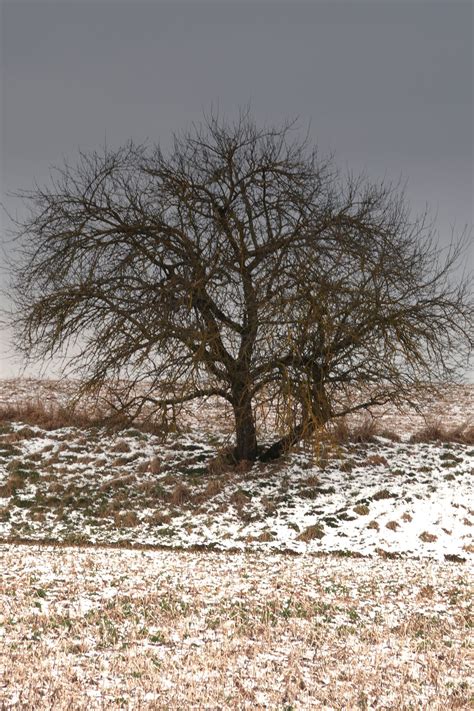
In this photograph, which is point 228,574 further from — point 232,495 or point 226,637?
point 232,495

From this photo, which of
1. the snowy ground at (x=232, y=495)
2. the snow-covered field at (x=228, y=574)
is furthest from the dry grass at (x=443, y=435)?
the snowy ground at (x=232, y=495)

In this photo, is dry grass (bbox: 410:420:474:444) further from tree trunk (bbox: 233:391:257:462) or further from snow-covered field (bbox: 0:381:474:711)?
tree trunk (bbox: 233:391:257:462)

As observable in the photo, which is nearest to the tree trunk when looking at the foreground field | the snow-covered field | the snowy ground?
the snow-covered field

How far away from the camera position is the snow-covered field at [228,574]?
619 centimetres

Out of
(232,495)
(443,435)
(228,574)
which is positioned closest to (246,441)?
(232,495)

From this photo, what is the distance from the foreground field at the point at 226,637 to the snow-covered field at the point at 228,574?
0.08 ft

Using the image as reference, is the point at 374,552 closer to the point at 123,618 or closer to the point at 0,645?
the point at 123,618

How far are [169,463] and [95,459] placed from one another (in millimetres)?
2306

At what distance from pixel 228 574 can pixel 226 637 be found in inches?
123

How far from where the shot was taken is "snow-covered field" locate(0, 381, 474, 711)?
20.3 feet

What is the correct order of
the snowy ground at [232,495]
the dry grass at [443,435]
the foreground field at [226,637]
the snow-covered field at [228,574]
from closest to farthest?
1. the foreground field at [226,637]
2. the snow-covered field at [228,574]
3. the snowy ground at [232,495]
4. the dry grass at [443,435]

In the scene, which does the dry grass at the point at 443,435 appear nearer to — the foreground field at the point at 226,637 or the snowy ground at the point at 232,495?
the snowy ground at the point at 232,495

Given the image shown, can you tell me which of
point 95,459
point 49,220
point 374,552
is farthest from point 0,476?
point 374,552

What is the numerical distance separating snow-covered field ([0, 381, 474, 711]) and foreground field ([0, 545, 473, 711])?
0.03 meters
